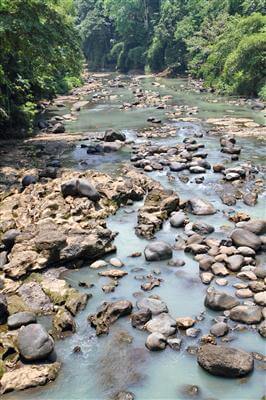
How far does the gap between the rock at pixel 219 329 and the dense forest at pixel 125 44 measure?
44.0ft

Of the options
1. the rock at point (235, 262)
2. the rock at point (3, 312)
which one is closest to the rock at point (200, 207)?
the rock at point (235, 262)

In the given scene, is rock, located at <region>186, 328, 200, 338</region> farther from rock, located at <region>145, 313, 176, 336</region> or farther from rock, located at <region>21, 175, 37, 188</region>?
rock, located at <region>21, 175, 37, 188</region>

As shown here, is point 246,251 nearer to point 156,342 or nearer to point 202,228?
point 202,228

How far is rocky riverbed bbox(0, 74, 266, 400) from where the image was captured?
22.2ft

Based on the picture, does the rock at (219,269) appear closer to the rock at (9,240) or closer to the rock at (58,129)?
the rock at (9,240)

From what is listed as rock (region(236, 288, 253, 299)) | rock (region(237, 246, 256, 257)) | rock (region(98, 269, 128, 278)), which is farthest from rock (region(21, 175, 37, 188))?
rock (region(236, 288, 253, 299))

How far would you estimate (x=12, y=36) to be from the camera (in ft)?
59.4

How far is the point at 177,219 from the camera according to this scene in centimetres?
1192

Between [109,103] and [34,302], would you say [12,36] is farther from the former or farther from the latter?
[109,103]

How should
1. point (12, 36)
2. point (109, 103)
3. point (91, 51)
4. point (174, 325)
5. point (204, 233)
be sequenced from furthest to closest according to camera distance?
1. point (91, 51)
2. point (109, 103)
3. point (12, 36)
4. point (204, 233)
5. point (174, 325)

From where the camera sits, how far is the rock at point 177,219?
38.8ft

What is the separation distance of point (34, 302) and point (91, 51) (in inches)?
2978

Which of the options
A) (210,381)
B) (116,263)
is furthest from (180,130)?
(210,381)

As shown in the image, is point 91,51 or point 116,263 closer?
point 116,263
